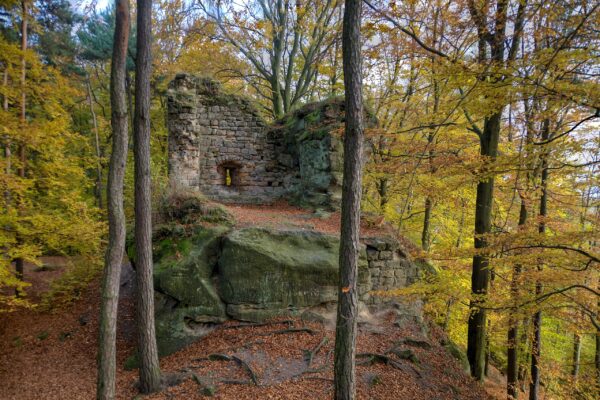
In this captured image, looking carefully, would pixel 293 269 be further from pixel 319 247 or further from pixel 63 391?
pixel 63 391

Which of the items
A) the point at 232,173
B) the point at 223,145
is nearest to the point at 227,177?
the point at 232,173

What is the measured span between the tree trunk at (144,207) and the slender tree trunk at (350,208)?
9.69 feet

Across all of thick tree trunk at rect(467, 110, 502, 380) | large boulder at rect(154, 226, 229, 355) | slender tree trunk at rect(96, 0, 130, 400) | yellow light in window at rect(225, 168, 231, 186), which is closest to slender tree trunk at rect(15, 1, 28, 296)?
large boulder at rect(154, 226, 229, 355)

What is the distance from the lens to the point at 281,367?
5160 millimetres

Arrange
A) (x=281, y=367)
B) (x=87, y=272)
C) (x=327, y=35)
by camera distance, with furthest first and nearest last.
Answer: (x=327, y=35) → (x=87, y=272) → (x=281, y=367)

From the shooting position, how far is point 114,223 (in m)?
4.34

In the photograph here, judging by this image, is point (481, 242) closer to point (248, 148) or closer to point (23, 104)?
point (248, 148)

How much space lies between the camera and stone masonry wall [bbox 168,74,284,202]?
9828 mm

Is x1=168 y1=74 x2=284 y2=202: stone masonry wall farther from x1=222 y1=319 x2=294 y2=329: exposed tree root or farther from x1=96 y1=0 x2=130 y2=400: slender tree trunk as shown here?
x1=96 y1=0 x2=130 y2=400: slender tree trunk

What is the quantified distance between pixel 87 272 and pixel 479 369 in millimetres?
10564

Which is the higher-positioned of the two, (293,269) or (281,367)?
(293,269)

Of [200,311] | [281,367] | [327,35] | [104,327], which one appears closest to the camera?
[104,327]

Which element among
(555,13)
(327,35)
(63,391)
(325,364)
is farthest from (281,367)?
(327,35)

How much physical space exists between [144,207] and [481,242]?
617cm
